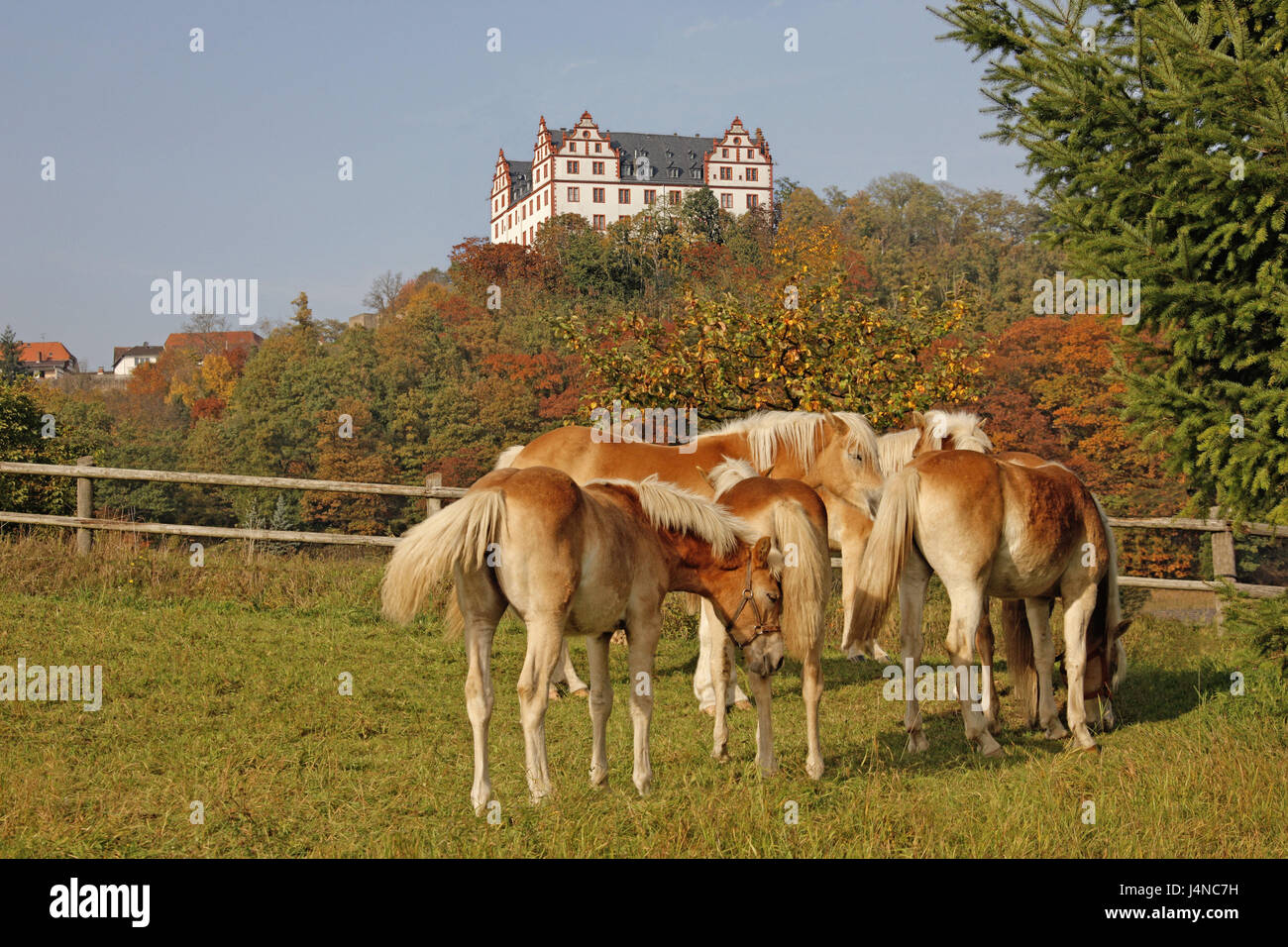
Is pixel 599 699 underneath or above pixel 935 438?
underneath

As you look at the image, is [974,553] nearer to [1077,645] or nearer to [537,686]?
[1077,645]

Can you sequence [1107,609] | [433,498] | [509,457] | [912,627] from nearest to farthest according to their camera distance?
1. [912,627]
2. [1107,609]
3. [509,457]
4. [433,498]

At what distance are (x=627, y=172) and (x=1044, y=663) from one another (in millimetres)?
99398

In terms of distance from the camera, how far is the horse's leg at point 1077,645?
7219mm

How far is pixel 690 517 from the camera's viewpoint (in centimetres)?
592

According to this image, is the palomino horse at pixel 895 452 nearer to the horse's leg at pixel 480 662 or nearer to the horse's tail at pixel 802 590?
the horse's tail at pixel 802 590

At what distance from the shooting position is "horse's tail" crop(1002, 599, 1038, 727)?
7906mm

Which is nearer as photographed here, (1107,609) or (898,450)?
(1107,609)

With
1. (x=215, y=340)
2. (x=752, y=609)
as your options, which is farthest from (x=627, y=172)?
(x=752, y=609)

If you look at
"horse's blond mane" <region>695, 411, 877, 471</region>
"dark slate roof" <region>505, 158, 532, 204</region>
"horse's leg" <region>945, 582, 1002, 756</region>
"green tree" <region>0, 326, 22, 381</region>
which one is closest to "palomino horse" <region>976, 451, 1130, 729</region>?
"horse's leg" <region>945, 582, 1002, 756</region>

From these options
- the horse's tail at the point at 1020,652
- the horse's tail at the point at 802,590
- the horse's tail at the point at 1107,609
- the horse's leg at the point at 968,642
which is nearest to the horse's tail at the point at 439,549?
the horse's tail at the point at 802,590

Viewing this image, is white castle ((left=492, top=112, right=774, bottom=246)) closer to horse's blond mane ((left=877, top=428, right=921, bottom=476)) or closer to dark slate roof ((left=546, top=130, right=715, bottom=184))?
dark slate roof ((left=546, top=130, right=715, bottom=184))

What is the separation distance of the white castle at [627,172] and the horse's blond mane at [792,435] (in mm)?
90424

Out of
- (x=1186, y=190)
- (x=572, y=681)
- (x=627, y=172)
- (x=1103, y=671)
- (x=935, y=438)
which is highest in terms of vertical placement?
(x=627, y=172)
